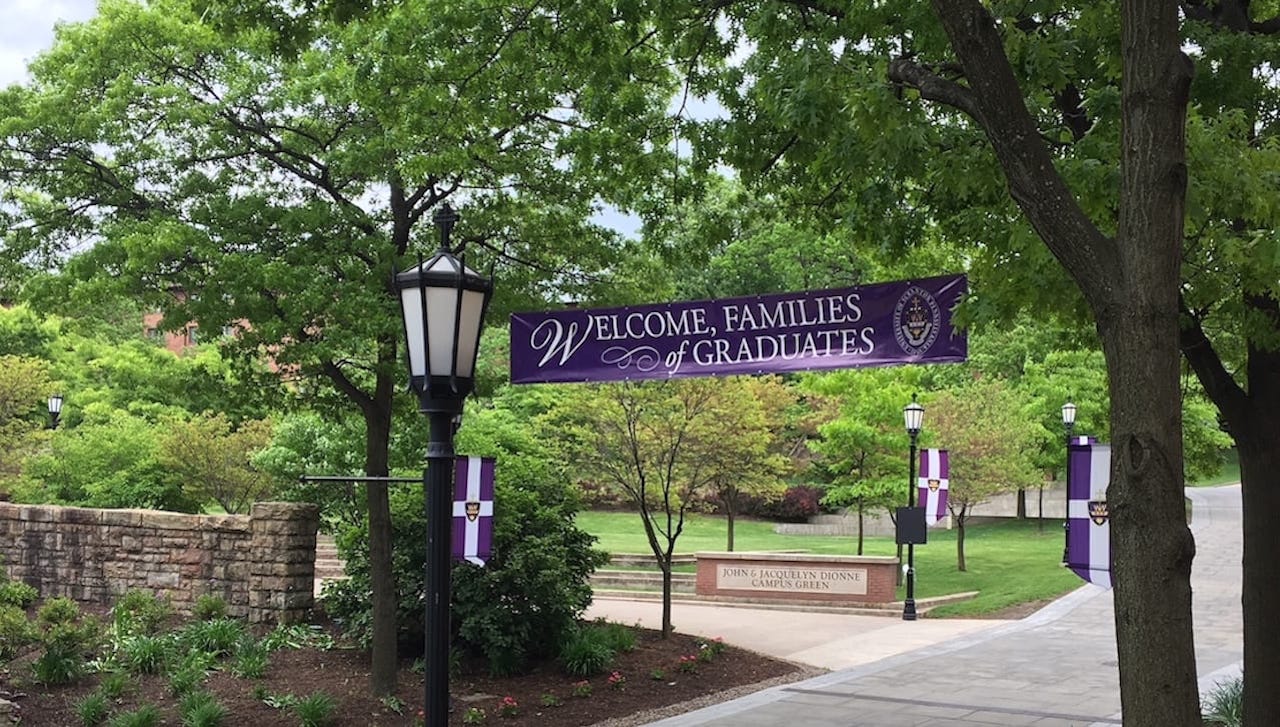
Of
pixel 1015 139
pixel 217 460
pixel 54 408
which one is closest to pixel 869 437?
pixel 217 460

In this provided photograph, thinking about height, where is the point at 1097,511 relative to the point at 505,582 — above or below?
above

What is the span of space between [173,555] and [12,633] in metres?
2.97

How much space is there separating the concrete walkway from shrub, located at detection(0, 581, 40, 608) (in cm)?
832

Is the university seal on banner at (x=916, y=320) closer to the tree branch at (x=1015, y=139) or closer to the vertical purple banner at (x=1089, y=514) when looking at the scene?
the vertical purple banner at (x=1089, y=514)

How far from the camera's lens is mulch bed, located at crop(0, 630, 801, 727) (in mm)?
10266

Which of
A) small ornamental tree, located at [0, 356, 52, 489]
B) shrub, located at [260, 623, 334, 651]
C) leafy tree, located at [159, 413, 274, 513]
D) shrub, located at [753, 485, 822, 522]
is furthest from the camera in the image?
shrub, located at [753, 485, 822, 522]

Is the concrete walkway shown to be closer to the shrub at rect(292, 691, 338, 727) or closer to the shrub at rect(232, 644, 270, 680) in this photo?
the shrub at rect(292, 691, 338, 727)

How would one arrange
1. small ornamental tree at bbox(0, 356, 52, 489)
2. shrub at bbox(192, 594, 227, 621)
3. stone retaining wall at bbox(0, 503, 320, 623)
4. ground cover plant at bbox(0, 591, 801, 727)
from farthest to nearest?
small ornamental tree at bbox(0, 356, 52, 489) → stone retaining wall at bbox(0, 503, 320, 623) → shrub at bbox(192, 594, 227, 621) → ground cover plant at bbox(0, 591, 801, 727)

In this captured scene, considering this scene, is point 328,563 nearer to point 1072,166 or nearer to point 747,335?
point 747,335

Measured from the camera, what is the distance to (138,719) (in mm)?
9383

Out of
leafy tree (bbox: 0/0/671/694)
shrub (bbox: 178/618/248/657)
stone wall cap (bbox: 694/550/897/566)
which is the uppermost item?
leafy tree (bbox: 0/0/671/694)

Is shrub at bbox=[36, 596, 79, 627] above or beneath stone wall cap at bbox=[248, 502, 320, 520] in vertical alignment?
beneath

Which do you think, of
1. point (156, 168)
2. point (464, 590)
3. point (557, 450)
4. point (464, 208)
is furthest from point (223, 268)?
point (557, 450)

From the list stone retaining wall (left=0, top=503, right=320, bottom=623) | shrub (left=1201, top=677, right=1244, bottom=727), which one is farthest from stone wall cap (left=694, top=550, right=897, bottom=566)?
shrub (left=1201, top=677, right=1244, bottom=727)
